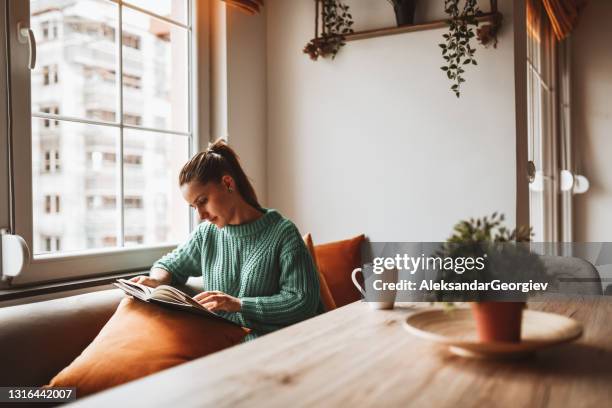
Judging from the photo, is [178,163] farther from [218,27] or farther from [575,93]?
[575,93]

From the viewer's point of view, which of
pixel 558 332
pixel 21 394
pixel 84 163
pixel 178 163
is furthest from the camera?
pixel 178 163

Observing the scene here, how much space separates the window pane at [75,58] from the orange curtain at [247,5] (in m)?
0.59

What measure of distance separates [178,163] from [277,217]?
0.82 m

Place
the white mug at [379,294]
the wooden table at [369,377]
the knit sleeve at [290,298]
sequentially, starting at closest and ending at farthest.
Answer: the wooden table at [369,377]
the white mug at [379,294]
the knit sleeve at [290,298]

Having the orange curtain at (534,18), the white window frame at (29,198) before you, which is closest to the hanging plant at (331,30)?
the white window frame at (29,198)

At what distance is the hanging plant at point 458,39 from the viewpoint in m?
2.53

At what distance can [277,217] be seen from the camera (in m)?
2.06

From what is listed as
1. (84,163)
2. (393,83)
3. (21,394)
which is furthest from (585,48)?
(21,394)

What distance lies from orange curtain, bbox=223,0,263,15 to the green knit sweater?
1.12 metres

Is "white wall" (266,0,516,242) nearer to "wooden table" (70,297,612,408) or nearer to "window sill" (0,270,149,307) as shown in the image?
"window sill" (0,270,149,307)

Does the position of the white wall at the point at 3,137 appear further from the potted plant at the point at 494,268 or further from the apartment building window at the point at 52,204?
the potted plant at the point at 494,268

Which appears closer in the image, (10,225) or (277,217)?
(10,225)

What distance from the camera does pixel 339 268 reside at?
8.53ft

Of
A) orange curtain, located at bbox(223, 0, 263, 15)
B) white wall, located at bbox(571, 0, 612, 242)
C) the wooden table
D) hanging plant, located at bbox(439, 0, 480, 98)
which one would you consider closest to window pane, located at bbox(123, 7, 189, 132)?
orange curtain, located at bbox(223, 0, 263, 15)
